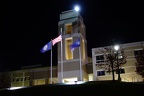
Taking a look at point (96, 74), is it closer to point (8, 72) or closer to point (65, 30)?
point (65, 30)

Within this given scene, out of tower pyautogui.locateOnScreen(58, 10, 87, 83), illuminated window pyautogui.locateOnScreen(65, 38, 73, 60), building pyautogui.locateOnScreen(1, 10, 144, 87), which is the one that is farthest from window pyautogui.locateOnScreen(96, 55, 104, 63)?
illuminated window pyautogui.locateOnScreen(65, 38, 73, 60)

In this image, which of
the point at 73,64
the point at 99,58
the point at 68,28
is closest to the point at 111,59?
the point at 99,58

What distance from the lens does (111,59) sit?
41.2 m

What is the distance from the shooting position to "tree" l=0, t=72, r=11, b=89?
54.7 meters

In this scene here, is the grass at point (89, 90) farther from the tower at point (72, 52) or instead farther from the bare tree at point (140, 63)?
the tower at point (72, 52)

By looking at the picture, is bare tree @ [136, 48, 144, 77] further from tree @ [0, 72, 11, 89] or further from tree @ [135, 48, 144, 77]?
tree @ [0, 72, 11, 89]

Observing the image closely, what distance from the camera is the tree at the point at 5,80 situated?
54.7 metres

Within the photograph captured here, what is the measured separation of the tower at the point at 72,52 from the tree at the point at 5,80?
14626 millimetres

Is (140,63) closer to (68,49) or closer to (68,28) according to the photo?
(68,49)

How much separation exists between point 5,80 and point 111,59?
27.3m

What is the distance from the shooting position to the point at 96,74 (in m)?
46.8

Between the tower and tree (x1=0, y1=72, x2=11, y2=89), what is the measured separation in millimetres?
14626

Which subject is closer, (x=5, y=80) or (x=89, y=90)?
(x=89, y=90)

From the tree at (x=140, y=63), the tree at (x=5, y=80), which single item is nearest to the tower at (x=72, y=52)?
the tree at (x=140, y=63)
